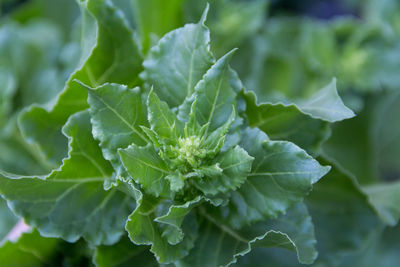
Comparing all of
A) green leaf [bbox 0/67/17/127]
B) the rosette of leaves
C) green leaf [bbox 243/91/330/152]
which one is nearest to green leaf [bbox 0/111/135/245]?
the rosette of leaves

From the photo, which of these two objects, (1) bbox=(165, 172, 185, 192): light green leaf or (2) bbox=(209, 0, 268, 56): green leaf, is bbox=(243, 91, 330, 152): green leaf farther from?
(2) bbox=(209, 0, 268, 56): green leaf

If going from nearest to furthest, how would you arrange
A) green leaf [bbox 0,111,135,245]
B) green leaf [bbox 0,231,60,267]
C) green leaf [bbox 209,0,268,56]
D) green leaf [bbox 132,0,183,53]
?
green leaf [bbox 0,111,135,245] → green leaf [bbox 0,231,60,267] → green leaf [bbox 132,0,183,53] → green leaf [bbox 209,0,268,56]

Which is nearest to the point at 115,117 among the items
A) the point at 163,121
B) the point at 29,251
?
the point at 163,121

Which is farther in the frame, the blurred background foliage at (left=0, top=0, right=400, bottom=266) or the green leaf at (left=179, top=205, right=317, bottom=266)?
the blurred background foliage at (left=0, top=0, right=400, bottom=266)

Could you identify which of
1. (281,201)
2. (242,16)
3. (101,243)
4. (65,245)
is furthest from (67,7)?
(281,201)

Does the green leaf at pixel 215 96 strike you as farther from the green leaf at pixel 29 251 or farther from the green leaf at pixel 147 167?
the green leaf at pixel 29 251

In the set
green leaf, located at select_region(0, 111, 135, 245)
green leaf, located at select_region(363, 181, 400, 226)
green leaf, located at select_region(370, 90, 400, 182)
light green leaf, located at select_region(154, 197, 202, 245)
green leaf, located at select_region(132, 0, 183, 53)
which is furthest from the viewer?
green leaf, located at select_region(370, 90, 400, 182)

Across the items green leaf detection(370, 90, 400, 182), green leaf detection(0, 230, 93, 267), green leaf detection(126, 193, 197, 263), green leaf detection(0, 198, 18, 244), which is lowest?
green leaf detection(370, 90, 400, 182)
